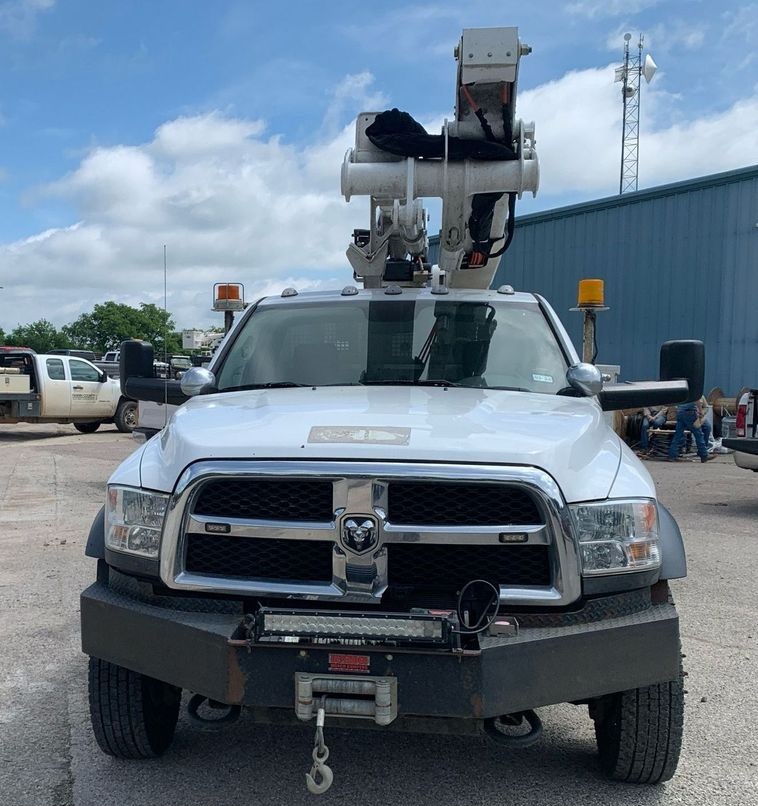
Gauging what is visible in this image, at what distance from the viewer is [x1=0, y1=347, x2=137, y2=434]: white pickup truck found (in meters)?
19.4

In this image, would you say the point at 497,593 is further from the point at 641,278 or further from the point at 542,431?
the point at 641,278

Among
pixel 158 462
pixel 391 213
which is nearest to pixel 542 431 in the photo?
pixel 158 462

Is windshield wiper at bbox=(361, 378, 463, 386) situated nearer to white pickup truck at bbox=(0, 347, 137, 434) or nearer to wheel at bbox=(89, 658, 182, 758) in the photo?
wheel at bbox=(89, 658, 182, 758)

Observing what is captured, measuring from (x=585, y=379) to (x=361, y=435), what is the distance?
1.44 meters

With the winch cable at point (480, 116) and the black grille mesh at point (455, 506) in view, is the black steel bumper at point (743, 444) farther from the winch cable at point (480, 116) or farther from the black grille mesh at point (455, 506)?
the black grille mesh at point (455, 506)

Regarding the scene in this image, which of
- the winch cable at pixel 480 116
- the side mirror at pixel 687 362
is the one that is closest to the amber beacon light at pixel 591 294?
the winch cable at pixel 480 116

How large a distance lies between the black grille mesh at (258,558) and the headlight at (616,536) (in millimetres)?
841

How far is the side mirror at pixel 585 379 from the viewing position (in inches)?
155

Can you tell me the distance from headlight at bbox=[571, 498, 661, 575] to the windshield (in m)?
1.26

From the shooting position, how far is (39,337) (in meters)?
85.7

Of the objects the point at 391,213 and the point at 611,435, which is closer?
the point at 611,435

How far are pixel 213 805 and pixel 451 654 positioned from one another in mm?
1175

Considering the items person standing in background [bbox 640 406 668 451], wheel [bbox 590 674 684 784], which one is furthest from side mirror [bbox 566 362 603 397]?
person standing in background [bbox 640 406 668 451]

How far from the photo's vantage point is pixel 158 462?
3.17m
